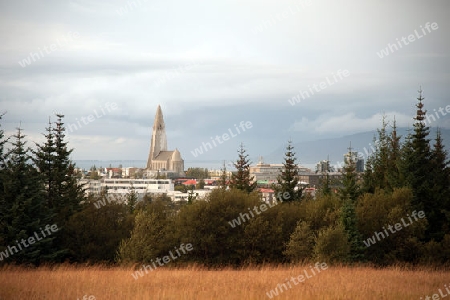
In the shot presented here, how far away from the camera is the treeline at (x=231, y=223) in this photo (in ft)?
103

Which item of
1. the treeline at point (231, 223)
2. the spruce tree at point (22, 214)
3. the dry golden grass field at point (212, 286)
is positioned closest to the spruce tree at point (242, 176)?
the treeline at point (231, 223)

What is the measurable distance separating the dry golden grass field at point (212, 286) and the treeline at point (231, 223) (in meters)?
11.0

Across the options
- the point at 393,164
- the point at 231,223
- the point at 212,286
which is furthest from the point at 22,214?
the point at 393,164

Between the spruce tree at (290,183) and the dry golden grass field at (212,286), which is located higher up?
the spruce tree at (290,183)

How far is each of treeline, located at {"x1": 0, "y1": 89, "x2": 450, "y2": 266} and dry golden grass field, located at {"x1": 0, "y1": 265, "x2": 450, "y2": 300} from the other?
11020mm

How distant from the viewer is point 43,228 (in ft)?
109

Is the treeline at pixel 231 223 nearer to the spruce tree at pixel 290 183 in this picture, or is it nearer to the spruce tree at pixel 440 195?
the spruce tree at pixel 440 195

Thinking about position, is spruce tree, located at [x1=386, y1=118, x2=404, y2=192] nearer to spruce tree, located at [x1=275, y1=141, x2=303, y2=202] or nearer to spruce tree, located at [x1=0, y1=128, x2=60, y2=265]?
spruce tree, located at [x1=275, y1=141, x2=303, y2=202]

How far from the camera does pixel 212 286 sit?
13.3m

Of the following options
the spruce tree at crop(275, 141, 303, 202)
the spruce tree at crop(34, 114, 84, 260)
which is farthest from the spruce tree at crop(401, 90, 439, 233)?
the spruce tree at crop(34, 114, 84, 260)

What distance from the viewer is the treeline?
31250 millimetres

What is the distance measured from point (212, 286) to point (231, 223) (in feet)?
77.2

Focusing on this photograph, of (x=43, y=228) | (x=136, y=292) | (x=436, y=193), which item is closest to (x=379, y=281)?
(x=136, y=292)

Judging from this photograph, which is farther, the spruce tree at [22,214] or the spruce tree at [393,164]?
the spruce tree at [393,164]
